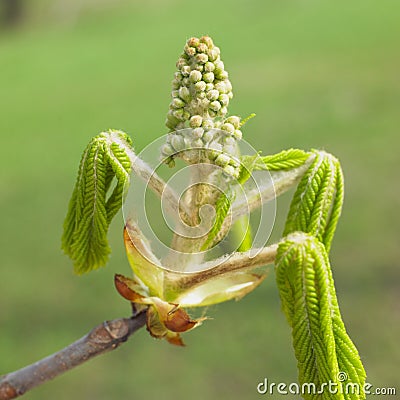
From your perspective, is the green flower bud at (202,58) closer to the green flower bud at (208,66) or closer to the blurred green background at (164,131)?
the green flower bud at (208,66)

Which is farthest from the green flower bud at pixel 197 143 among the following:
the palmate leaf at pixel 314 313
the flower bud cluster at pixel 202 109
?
the palmate leaf at pixel 314 313

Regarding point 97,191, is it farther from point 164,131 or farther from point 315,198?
point 164,131

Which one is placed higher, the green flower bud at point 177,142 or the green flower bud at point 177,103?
the green flower bud at point 177,103

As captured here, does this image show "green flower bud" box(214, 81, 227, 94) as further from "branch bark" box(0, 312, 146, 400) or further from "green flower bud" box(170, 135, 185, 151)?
"branch bark" box(0, 312, 146, 400)

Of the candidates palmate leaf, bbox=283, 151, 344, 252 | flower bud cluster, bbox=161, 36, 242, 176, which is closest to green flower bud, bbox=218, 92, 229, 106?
flower bud cluster, bbox=161, 36, 242, 176

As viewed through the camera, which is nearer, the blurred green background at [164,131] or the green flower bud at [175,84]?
the green flower bud at [175,84]

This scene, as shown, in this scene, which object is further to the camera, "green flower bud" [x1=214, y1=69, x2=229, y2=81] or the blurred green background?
the blurred green background

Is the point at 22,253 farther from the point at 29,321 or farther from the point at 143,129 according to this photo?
the point at 143,129
